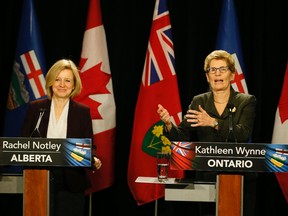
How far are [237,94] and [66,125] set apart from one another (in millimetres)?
1032

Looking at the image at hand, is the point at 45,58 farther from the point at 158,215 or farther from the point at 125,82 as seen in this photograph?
the point at 158,215

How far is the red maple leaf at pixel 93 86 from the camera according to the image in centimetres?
425

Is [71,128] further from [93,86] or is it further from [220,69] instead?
[93,86]

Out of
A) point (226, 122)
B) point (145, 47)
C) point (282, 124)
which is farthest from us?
point (145, 47)

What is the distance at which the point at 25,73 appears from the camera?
A: 4281 mm

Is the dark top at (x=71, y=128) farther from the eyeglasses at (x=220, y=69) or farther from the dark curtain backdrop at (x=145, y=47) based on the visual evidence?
the dark curtain backdrop at (x=145, y=47)

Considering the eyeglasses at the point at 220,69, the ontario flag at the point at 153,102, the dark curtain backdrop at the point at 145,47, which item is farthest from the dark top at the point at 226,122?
the dark curtain backdrop at the point at 145,47

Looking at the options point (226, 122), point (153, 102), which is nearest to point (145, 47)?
point (153, 102)

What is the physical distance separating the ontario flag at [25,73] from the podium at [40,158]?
170cm

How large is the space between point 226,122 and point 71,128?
0.92 m

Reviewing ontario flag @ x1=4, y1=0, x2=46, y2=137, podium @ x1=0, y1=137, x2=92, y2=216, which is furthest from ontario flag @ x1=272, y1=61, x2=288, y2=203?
podium @ x1=0, y1=137, x2=92, y2=216

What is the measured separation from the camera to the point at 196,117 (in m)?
2.73

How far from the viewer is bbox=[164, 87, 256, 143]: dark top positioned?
2770 millimetres

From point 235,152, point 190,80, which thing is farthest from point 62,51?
point 235,152
